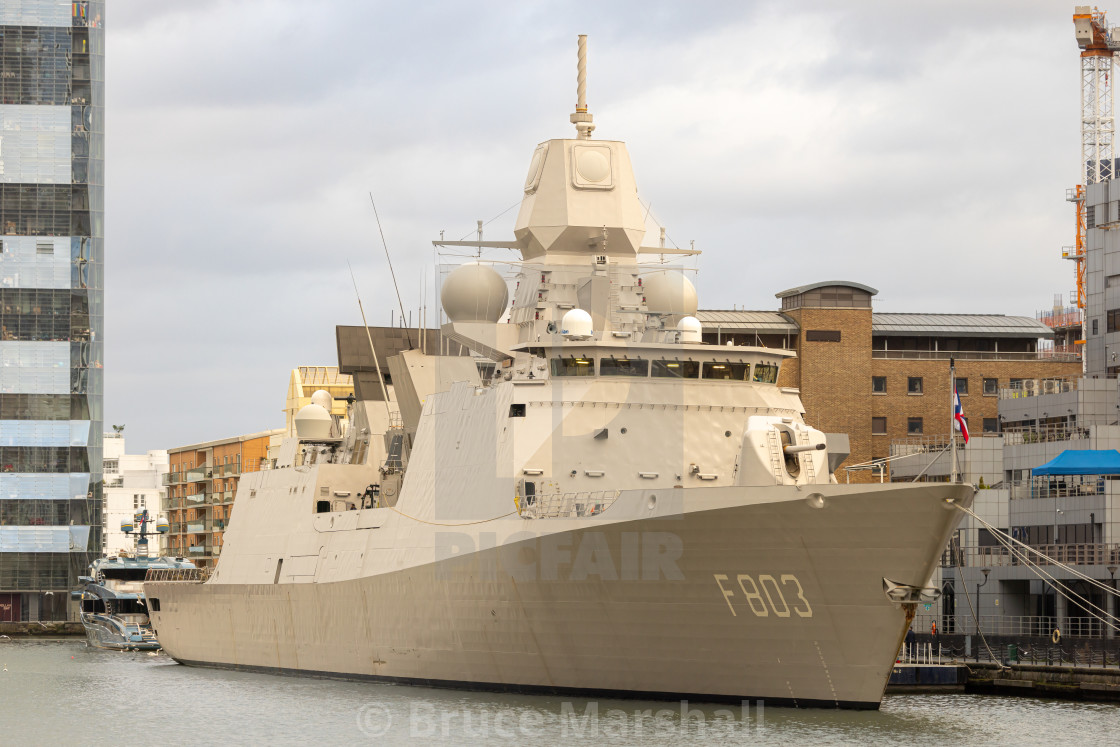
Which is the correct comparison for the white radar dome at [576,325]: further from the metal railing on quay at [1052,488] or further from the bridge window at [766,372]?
the metal railing on quay at [1052,488]

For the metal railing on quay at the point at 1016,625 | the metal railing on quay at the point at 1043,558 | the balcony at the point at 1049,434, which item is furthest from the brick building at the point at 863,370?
the metal railing on quay at the point at 1016,625

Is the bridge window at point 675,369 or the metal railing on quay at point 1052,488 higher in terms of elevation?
the bridge window at point 675,369

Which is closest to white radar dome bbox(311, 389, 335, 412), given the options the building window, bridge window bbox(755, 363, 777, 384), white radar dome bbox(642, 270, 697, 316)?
white radar dome bbox(642, 270, 697, 316)

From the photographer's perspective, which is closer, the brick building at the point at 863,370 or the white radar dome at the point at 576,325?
the white radar dome at the point at 576,325

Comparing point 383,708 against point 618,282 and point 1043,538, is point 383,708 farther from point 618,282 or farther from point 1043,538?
point 1043,538

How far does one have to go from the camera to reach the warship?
22.0 meters

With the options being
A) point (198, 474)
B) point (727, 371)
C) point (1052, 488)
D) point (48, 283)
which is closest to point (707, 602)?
point (727, 371)

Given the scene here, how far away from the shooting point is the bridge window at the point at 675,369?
1030 inches

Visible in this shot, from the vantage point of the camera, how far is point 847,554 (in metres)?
21.7

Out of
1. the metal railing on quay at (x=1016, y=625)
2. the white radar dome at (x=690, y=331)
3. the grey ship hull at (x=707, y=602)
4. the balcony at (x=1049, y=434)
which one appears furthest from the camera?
the balcony at (x=1049, y=434)

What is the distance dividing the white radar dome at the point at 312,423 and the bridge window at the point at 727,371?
42.6ft

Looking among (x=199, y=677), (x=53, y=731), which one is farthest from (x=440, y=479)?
(x=199, y=677)

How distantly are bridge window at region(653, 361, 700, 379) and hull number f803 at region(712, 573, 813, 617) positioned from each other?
4.91m

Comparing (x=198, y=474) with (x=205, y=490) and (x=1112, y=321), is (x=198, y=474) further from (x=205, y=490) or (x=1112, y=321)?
(x=1112, y=321)
